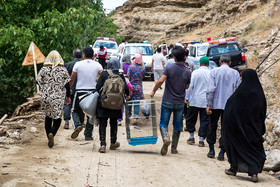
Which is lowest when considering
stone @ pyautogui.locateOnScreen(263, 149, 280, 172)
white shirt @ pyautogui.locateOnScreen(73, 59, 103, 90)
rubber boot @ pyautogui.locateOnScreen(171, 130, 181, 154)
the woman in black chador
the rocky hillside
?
stone @ pyautogui.locateOnScreen(263, 149, 280, 172)

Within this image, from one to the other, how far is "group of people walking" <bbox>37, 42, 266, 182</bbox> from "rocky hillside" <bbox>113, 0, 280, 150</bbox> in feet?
6.55

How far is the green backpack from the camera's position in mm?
8570

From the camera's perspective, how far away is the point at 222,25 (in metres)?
51.7

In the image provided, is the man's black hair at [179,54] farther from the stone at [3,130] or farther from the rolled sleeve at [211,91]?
the stone at [3,130]

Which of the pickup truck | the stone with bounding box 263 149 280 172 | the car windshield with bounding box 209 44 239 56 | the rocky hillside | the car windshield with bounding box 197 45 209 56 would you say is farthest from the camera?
the car windshield with bounding box 197 45 209 56

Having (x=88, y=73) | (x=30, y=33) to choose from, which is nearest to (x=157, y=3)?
(x=30, y=33)

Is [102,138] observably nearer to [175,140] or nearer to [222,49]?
[175,140]

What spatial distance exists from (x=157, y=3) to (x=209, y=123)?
6395 centimetres

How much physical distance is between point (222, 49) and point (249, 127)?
16865mm

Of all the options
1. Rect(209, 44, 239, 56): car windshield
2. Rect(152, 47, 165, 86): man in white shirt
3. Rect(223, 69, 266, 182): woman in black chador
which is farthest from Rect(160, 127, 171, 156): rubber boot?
Rect(209, 44, 239, 56): car windshield

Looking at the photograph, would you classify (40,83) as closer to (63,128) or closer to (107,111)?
(107,111)

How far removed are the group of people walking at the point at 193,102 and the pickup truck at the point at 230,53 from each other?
1314cm

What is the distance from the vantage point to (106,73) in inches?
350

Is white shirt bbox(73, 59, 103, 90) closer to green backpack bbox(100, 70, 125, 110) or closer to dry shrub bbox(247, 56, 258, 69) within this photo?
green backpack bbox(100, 70, 125, 110)
